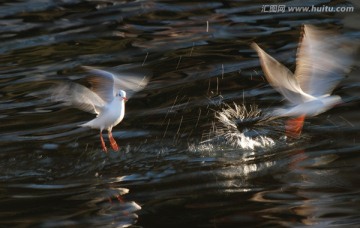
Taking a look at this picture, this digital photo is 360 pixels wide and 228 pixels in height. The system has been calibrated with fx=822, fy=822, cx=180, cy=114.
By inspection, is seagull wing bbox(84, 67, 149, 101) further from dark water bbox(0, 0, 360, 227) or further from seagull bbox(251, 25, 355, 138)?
seagull bbox(251, 25, 355, 138)

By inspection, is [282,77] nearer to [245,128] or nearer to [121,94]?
[245,128]

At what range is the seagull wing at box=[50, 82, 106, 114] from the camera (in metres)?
8.64

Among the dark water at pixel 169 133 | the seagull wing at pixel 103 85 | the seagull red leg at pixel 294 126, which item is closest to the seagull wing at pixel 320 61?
the seagull red leg at pixel 294 126

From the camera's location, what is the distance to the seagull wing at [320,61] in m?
8.73

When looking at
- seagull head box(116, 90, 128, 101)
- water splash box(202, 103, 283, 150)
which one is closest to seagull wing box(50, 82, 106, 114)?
seagull head box(116, 90, 128, 101)

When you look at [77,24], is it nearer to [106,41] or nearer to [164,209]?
[106,41]

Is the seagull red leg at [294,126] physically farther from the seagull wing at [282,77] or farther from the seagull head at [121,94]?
the seagull head at [121,94]

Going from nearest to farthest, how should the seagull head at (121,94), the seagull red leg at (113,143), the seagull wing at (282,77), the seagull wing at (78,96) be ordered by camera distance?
the seagull wing at (282,77) < the seagull wing at (78,96) < the seagull head at (121,94) < the seagull red leg at (113,143)

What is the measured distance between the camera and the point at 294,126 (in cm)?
903

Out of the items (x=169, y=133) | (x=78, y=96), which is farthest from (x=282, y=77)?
(x=78, y=96)

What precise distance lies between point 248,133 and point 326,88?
1002 millimetres

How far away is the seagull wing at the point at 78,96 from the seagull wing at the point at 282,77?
182cm

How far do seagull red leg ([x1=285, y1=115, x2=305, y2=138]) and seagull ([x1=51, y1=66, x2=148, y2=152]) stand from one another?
66.3 inches

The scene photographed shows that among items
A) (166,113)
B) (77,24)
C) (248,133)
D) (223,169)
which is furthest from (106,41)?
(223,169)
